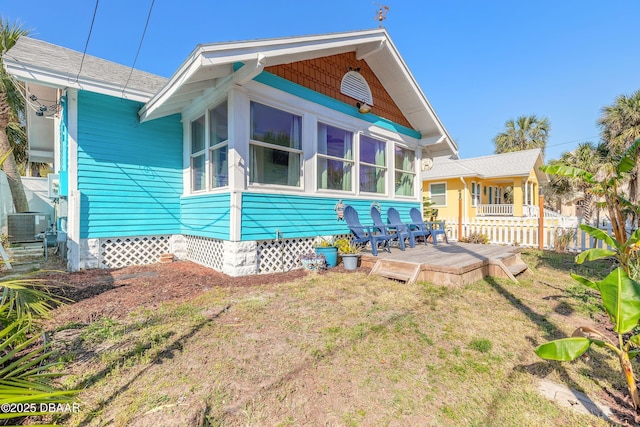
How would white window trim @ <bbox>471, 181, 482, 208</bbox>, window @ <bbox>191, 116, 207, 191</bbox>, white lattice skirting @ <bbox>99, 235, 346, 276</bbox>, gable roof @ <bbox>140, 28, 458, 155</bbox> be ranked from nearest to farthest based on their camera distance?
gable roof @ <bbox>140, 28, 458, 155</bbox> → white lattice skirting @ <bbox>99, 235, 346, 276</bbox> → window @ <bbox>191, 116, 207, 191</bbox> → white window trim @ <bbox>471, 181, 482, 208</bbox>

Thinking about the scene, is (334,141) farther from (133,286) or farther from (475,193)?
(475,193)

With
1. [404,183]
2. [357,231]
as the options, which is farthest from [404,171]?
[357,231]

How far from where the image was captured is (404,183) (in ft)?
29.8

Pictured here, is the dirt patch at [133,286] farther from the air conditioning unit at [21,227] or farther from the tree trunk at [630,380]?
the air conditioning unit at [21,227]

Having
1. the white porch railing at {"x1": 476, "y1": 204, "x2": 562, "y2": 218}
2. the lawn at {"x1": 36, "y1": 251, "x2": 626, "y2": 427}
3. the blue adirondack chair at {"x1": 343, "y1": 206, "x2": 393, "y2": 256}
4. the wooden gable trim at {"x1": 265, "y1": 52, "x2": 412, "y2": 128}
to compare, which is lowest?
the lawn at {"x1": 36, "y1": 251, "x2": 626, "y2": 427}

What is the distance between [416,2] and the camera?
31.7 feet

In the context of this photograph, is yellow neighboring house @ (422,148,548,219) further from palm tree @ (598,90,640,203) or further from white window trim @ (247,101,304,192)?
white window trim @ (247,101,304,192)

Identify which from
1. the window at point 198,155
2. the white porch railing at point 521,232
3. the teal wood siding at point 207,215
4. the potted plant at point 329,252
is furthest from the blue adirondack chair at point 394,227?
the white porch railing at point 521,232

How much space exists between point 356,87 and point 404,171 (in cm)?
300

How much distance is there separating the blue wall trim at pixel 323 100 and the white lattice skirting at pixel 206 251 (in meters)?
3.24

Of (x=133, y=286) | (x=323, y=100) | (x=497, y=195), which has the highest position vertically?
(x=323, y=100)

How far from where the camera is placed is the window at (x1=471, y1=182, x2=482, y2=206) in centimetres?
1666

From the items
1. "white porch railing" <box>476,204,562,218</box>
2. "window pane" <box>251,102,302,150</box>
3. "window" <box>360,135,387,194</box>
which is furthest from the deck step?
"white porch railing" <box>476,204,562,218</box>

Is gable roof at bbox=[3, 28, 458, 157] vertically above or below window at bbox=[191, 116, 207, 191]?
above
